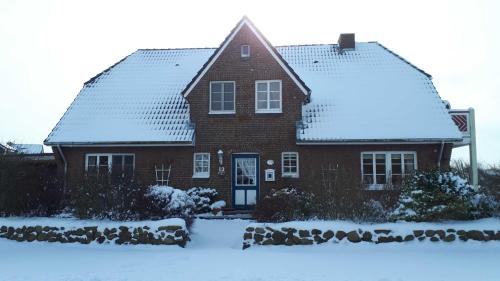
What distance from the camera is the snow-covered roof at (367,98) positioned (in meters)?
19.7

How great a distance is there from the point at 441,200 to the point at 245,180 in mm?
9608

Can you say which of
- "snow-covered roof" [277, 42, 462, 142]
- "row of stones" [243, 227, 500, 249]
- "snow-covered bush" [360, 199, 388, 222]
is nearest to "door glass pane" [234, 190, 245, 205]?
"snow-covered roof" [277, 42, 462, 142]

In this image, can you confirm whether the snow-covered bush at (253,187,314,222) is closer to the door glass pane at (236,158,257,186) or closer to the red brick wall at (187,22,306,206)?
the red brick wall at (187,22,306,206)

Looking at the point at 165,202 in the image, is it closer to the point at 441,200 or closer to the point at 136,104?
the point at 441,200

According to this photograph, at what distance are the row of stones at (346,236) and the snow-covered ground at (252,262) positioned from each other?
152mm

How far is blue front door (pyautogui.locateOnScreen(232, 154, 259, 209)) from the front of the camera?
20266 millimetres

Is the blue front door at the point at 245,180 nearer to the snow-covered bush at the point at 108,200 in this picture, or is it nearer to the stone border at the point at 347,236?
the snow-covered bush at the point at 108,200

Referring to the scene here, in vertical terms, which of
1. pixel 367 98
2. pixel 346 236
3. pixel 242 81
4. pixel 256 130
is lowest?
pixel 346 236

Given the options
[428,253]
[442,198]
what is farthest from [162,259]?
[442,198]

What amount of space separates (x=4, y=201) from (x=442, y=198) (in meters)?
12.9

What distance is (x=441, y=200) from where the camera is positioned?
40.6 ft

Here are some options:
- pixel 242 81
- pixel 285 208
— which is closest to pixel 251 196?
pixel 242 81

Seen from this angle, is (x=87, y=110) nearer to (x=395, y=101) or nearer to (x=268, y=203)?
(x=268, y=203)

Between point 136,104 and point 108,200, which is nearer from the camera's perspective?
point 108,200
